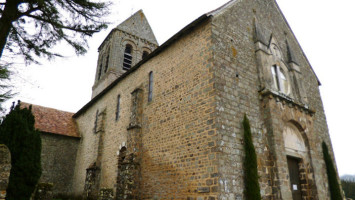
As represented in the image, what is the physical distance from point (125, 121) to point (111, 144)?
2.06 metres

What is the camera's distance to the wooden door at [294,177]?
9.84 meters

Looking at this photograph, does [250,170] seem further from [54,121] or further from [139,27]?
[139,27]

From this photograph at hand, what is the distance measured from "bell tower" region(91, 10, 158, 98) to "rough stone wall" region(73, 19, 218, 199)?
1015cm

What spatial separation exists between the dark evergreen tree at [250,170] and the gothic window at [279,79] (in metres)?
3.52

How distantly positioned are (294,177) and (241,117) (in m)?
3.92

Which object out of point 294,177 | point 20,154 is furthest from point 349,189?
point 20,154

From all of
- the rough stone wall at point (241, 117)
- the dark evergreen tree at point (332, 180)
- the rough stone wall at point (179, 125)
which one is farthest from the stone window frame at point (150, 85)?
the dark evergreen tree at point (332, 180)

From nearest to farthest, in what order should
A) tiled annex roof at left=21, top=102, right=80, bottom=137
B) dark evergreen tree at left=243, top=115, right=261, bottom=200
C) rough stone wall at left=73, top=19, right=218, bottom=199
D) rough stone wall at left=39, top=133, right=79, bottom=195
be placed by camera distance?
dark evergreen tree at left=243, top=115, right=261, bottom=200 < rough stone wall at left=73, top=19, right=218, bottom=199 < rough stone wall at left=39, top=133, right=79, bottom=195 < tiled annex roof at left=21, top=102, right=80, bottom=137

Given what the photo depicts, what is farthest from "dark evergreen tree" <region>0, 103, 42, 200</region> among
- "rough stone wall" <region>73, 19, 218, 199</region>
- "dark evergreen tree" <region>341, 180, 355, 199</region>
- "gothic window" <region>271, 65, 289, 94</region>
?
"dark evergreen tree" <region>341, 180, 355, 199</region>

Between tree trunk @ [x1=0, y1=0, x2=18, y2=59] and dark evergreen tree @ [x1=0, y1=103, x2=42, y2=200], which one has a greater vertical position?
tree trunk @ [x1=0, y1=0, x2=18, y2=59]

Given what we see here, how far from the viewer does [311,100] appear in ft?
43.6

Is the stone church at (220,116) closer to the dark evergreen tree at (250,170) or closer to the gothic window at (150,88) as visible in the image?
the gothic window at (150,88)

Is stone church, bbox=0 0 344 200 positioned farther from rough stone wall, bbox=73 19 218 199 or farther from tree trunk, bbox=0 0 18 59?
tree trunk, bbox=0 0 18 59

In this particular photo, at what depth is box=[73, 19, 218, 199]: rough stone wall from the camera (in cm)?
815
